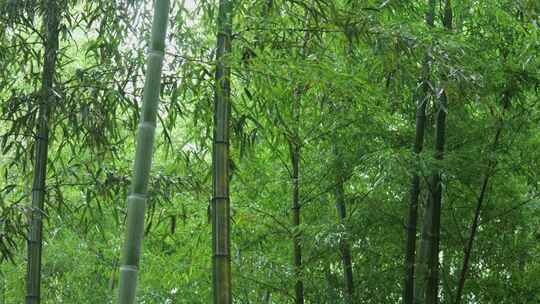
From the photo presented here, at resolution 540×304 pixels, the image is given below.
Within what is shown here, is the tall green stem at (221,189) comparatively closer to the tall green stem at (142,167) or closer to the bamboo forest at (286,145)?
the bamboo forest at (286,145)

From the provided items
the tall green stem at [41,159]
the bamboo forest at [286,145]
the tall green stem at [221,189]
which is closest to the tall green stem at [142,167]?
the bamboo forest at [286,145]

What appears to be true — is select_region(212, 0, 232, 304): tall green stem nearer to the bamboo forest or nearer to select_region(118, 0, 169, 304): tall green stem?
the bamboo forest

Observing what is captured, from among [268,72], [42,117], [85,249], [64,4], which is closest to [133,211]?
[268,72]

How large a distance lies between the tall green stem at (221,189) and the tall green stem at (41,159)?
977 millimetres

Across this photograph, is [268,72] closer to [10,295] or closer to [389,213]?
[389,213]

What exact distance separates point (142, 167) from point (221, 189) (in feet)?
2.82

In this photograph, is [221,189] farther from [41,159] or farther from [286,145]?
[286,145]

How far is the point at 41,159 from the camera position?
14.2 feet

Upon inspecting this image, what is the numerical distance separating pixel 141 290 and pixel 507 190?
3.60 m

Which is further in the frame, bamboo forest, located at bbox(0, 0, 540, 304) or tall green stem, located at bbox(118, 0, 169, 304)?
bamboo forest, located at bbox(0, 0, 540, 304)

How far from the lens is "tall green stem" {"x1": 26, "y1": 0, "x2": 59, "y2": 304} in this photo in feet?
13.9

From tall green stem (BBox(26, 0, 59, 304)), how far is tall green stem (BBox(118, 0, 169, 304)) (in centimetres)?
133

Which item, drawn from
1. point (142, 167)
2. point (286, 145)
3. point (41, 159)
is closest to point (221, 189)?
point (142, 167)

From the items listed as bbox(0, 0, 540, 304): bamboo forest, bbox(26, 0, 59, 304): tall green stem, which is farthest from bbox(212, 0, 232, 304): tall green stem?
bbox(26, 0, 59, 304): tall green stem
